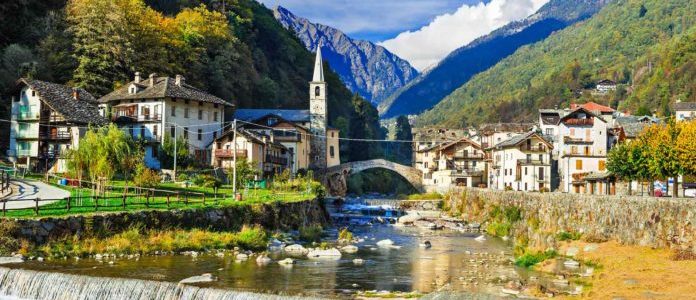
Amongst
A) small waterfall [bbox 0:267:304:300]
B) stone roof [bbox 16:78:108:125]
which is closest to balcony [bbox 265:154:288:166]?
stone roof [bbox 16:78:108:125]

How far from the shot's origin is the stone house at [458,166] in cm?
11788

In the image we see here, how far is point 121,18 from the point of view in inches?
3804

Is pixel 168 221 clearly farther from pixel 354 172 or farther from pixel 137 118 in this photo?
pixel 354 172

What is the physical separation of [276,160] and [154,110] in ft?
68.1

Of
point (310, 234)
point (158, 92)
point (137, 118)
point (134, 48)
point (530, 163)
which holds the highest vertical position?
point (134, 48)

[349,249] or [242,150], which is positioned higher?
[242,150]

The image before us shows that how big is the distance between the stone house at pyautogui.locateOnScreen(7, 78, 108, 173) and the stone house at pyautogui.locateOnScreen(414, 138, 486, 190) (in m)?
61.2

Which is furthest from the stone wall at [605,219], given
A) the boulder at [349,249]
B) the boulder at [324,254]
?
the boulder at [324,254]

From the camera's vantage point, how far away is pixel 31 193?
166 feet

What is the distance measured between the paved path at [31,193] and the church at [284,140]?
30093 millimetres

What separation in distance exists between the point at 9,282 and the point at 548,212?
40708 millimetres

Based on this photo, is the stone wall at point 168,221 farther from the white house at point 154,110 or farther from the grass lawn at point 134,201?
the white house at point 154,110

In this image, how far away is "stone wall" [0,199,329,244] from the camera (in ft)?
128

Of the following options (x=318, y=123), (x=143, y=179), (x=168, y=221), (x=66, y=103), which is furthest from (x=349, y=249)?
(x=318, y=123)
